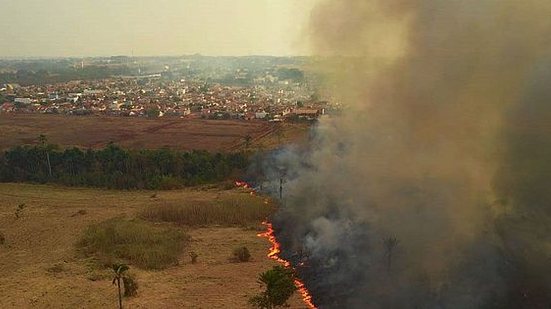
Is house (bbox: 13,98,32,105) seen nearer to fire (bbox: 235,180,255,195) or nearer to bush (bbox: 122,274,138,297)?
fire (bbox: 235,180,255,195)

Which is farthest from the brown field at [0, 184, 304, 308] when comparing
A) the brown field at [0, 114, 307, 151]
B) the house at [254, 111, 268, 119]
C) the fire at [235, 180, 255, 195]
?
the house at [254, 111, 268, 119]

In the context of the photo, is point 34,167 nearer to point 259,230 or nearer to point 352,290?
point 259,230

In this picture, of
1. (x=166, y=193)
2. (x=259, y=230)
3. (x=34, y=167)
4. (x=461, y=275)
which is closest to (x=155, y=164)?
(x=166, y=193)

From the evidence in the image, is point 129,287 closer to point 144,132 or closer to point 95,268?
point 95,268

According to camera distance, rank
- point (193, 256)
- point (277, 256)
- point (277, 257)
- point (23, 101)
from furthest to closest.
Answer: point (23, 101), point (277, 256), point (277, 257), point (193, 256)

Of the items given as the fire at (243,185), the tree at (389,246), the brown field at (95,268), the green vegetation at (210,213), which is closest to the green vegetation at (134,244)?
the brown field at (95,268)

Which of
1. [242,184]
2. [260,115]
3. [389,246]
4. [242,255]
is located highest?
[389,246]

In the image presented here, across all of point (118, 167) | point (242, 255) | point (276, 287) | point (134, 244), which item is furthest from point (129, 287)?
point (118, 167)
